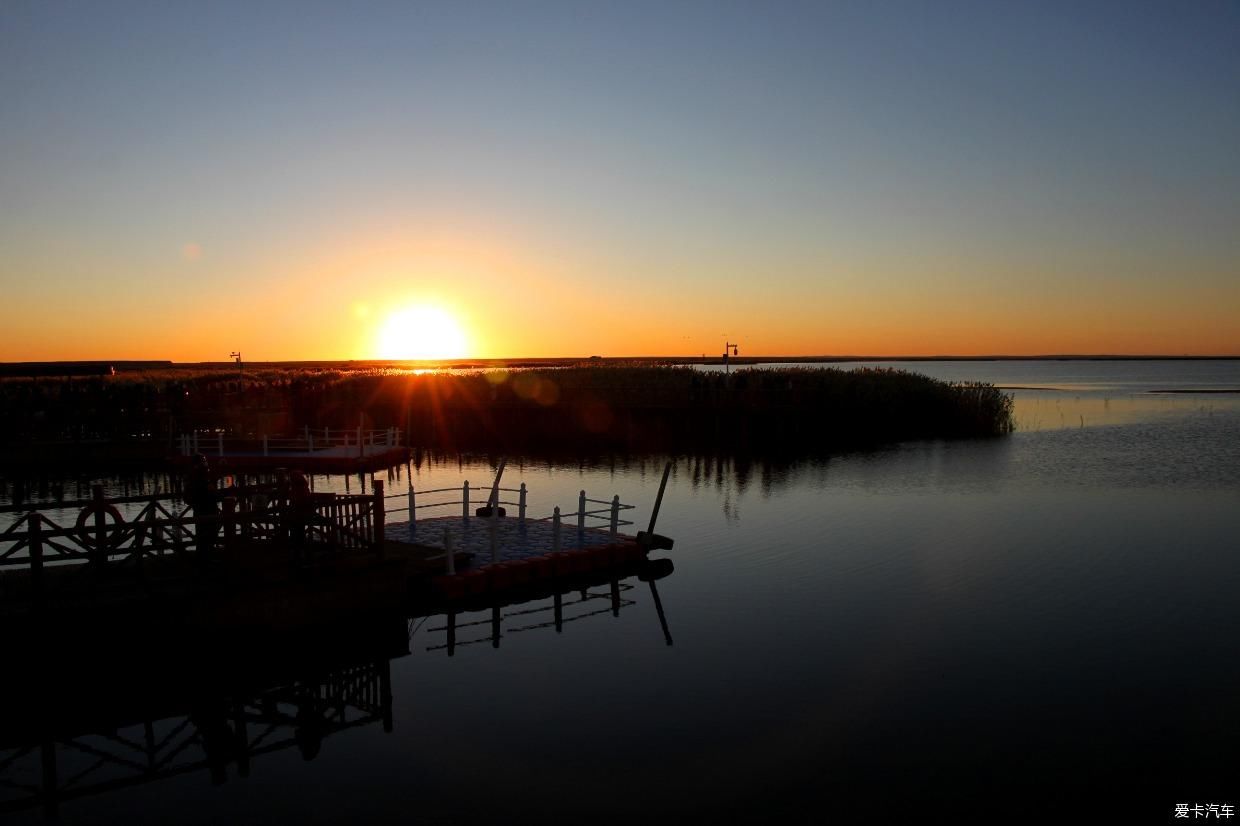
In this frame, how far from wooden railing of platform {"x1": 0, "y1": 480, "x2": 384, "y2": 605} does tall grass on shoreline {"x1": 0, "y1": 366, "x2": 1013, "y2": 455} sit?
1448 inches

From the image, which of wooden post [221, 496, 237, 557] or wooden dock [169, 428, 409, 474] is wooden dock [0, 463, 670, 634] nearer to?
wooden post [221, 496, 237, 557]

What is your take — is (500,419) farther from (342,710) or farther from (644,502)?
(342,710)

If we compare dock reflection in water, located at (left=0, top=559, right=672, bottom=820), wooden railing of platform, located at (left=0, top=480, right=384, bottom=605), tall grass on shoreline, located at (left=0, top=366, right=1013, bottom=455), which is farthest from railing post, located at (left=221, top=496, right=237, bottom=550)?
tall grass on shoreline, located at (left=0, top=366, right=1013, bottom=455)

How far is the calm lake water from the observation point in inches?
465

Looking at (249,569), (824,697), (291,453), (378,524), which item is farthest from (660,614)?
(291,453)

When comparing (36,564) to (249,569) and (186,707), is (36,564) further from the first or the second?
(249,569)

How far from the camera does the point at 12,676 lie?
14.7 m

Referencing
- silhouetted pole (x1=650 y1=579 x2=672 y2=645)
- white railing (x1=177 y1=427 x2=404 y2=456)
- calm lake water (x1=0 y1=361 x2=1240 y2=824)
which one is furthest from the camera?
Result: white railing (x1=177 y1=427 x2=404 y2=456)

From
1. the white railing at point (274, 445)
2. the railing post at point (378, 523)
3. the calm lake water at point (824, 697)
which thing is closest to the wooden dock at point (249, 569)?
the railing post at point (378, 523)

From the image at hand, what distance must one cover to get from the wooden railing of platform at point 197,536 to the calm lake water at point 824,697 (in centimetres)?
220

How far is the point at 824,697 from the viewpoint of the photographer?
50.4 feet

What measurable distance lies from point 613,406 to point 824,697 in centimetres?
5921

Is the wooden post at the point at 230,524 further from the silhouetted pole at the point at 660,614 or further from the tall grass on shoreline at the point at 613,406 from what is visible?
the tall grass on shoreline at the point at 613,406

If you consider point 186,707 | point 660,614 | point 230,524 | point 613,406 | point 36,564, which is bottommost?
point 660,614
